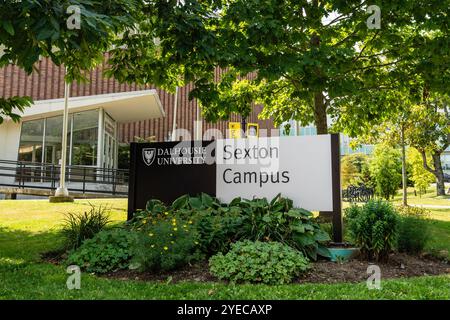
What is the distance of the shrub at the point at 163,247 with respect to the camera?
16.7ft

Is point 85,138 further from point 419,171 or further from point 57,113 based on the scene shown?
point 419,171

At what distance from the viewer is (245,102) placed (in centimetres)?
1159

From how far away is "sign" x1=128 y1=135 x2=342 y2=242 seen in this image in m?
6.92

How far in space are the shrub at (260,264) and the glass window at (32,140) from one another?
1930 cm

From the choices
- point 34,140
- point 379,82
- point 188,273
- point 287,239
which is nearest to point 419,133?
point 379,82

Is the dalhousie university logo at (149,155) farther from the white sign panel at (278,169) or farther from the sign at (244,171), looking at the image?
the white sign panel at (278,169)

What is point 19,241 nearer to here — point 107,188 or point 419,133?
point 107,188

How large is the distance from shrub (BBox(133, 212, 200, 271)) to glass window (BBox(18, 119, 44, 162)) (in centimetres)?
1872

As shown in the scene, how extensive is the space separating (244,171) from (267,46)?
2225 millimetres

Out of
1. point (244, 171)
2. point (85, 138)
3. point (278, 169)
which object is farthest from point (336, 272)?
point (85, 138)

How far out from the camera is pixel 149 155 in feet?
26.5

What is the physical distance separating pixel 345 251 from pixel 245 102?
21.1 feet
